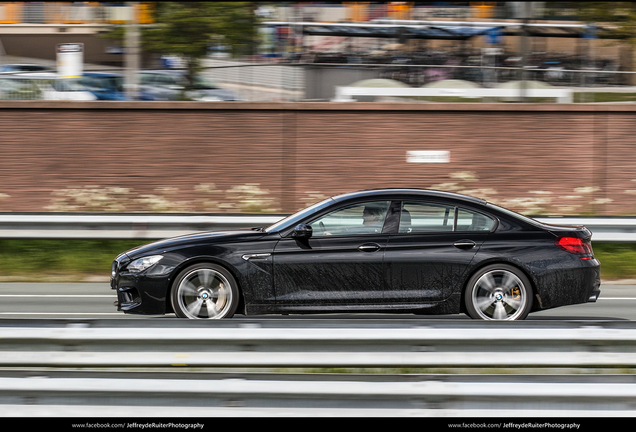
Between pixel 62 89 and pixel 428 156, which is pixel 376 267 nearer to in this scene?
pixel 428 156

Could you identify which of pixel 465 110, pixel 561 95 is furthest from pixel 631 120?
pixel 465 110

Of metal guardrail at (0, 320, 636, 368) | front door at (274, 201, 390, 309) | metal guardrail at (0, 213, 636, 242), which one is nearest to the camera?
metal guardrail at (0, 320, 636, 368)

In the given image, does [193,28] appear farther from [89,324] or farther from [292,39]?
[89,324]

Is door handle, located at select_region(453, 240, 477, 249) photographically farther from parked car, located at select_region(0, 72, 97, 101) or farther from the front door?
parked car, located at select_region(0, 72, 97, 101)

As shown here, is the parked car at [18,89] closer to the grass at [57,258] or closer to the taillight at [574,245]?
the grass at [57,258]

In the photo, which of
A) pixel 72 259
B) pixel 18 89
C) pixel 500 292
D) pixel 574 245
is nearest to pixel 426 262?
pixel 500 292

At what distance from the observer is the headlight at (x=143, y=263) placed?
7.65 m

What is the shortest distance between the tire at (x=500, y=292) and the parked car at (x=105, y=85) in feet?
38.1

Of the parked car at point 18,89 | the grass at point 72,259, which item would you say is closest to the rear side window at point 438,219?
the grass at point 72,259

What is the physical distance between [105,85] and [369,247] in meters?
11.4

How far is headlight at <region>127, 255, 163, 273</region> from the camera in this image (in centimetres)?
765

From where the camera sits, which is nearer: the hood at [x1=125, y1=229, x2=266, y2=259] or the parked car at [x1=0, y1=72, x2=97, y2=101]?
the hood at [x1=125, y1=229, x2=266, y2=259]

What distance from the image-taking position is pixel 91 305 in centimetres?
948

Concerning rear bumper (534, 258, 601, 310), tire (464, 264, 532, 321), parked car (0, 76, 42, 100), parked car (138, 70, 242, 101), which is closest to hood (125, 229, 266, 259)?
tire (464, 264, 532, 321)
